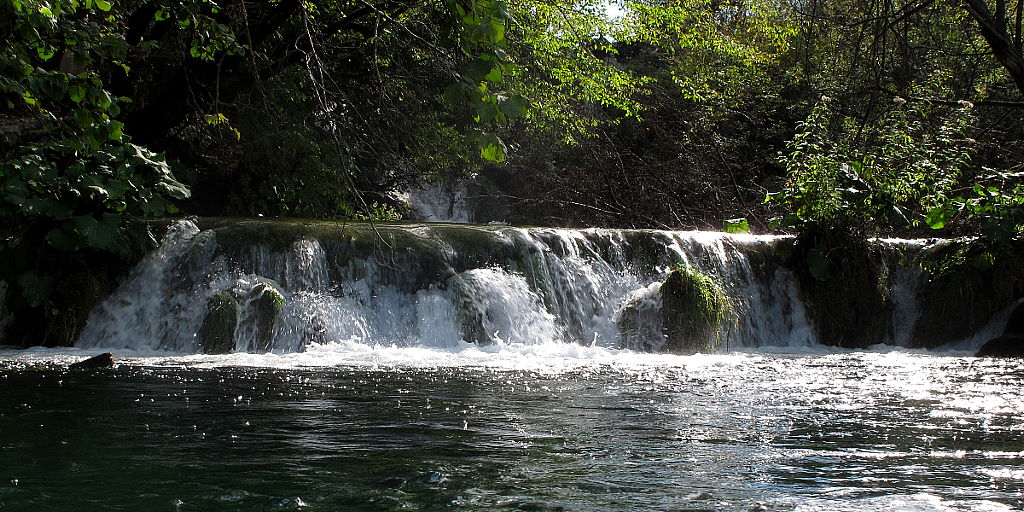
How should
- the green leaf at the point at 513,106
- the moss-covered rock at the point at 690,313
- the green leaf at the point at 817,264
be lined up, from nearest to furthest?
the green leaf at the point at 513,106 → the moss-covered rock at the point at 690,313 → the green leaf at the point at 817,264

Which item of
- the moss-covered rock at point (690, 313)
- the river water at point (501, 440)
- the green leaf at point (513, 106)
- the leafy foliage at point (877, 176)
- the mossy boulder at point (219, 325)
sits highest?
the leafy foliage at point (877, 176)

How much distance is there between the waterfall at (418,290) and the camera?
10492 millimetres

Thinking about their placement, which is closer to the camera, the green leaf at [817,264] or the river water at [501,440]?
the river water at [501,440]

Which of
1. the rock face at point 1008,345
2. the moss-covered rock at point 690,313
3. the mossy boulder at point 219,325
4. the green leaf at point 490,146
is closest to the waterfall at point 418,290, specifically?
the mossy boulder at point 219,325

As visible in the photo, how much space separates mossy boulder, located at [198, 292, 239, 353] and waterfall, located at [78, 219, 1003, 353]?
1 cm

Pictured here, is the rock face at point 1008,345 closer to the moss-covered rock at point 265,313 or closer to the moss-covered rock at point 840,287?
the moss-covered rock at point 840,287

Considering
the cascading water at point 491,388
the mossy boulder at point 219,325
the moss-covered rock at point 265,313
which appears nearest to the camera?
the cascading water at point 491,388

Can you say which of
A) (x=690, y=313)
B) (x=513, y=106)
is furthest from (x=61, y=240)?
(x=513, y=106)

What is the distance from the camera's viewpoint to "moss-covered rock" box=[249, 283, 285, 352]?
1019 cm

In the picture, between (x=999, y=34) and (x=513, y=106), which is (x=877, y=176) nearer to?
(x=999, y=34)

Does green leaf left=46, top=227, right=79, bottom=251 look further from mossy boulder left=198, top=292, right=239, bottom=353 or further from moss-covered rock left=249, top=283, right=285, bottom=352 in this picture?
moss-covered rock left=249, top=283, right=285, bottom=352

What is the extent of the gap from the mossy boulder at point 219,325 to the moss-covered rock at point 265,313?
23 centimetres

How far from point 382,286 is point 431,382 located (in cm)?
472

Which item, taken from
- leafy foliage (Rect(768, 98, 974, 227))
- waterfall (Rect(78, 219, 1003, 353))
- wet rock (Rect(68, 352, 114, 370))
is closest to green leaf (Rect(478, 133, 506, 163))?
wet rock (Rect(68, 352, 114, 370))
